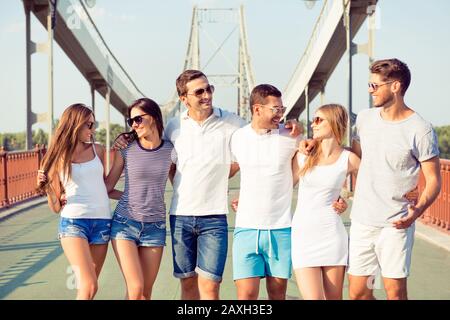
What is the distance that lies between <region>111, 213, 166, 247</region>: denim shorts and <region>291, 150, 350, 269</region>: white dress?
73cm

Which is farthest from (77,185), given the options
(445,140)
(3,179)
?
(445,140)

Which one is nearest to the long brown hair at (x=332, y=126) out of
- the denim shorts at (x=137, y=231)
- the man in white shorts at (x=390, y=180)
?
the man in white shorts at (x=390, y=180)

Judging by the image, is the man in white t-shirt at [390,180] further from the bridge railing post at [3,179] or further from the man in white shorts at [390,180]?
the bridge railing post at [3,179]

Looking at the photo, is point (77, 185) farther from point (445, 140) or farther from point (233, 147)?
point (445, 140)

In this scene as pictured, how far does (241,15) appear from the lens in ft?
166

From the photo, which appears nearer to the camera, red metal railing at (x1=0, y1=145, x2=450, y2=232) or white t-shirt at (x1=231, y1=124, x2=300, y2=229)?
white t-shirt at (x1=231, y1=124, x2=300, y2=229)

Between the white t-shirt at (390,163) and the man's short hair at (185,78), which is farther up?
the man's short hair at (185,78)

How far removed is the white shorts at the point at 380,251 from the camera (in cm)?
319

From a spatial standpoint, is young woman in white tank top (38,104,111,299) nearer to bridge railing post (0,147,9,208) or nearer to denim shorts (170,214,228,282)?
denim shorts (170,214,228,282)

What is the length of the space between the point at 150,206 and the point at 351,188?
421 inches

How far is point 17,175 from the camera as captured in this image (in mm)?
11383

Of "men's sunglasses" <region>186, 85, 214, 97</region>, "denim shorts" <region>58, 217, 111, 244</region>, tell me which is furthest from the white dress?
"denim shorts" <region>58, 217, 111, 244</region>

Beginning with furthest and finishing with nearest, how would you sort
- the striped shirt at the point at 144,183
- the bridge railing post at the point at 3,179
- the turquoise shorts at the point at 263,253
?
the bridge railing post at the point at 3,179
the striped shirt at the point at 144,183
the turquoise shorts at the point at 263,253

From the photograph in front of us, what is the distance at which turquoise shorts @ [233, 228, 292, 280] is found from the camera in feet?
10.9
